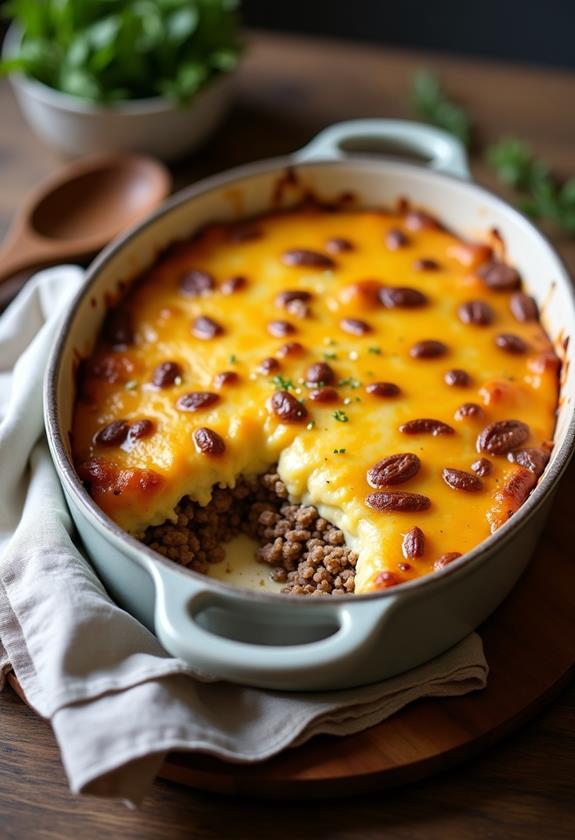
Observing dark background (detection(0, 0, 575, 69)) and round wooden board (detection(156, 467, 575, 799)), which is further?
dark background (detection(0, 0, 575, 69))

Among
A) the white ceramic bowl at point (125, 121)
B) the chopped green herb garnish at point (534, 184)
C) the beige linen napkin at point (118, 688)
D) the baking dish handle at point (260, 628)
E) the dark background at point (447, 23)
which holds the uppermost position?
the white ceramic bowl at point (125, 121)

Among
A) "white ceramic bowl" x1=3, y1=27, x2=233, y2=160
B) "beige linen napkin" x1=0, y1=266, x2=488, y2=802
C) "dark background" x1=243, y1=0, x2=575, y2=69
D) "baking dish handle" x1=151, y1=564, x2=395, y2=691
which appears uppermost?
"white ceramic bowl" x1=3, y1=27, x2=233, y2=160

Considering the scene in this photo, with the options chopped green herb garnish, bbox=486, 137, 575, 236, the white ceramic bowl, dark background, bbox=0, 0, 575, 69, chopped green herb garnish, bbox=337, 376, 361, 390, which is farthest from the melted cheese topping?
dark background, bbox=0, 0, 575, 69

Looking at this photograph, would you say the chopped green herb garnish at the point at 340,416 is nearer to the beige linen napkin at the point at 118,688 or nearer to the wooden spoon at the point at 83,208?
A: the beige linen napkin at the point at 118,688

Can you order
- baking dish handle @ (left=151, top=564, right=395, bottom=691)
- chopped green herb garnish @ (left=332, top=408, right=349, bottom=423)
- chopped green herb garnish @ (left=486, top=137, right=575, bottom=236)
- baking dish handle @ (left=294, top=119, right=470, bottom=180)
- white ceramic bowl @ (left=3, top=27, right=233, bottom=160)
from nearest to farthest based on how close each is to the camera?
baking dish handle @ (left=151, top=564, right=395, bottom=691) < chopped green herb garnish @ (left=332, top=408, right=349, bottom=423) < baking dish handle @ (left=294, top=119, right=470, bottom=180) < chopped green herb garnish @ (left=486, top=137, right=575, bottom=236) < white ceramic bowl @ (left=3, top=27, right=233, bottom=160)

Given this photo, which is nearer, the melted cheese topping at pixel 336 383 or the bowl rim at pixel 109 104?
the melted cheese topping at pixel 336 383

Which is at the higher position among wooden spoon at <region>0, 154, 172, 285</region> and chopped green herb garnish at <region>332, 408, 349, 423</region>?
wooden spoon at <region>0, 154, 172, 285</region>

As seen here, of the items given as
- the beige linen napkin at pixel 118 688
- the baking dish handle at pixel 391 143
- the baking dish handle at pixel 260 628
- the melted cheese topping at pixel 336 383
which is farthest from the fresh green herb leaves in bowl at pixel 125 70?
the baking dish handle at pixel 260 628

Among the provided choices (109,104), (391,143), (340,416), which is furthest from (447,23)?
(340,416)

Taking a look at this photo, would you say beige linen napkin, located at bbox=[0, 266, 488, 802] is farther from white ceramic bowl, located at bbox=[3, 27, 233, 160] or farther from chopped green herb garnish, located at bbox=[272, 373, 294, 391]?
white ceramic bowl, located at bbox=[3, 27, 233, 160]
